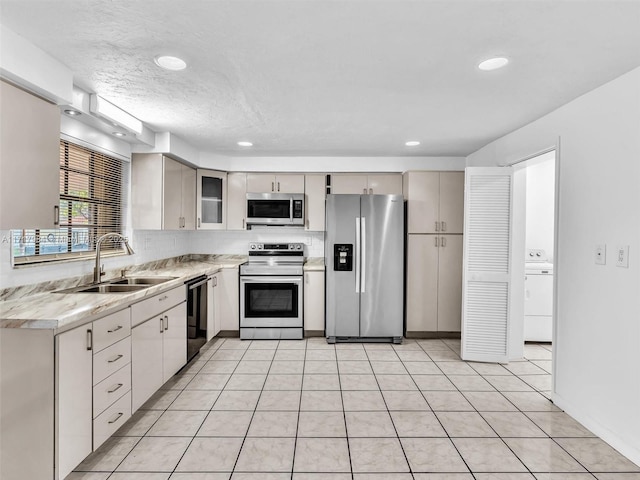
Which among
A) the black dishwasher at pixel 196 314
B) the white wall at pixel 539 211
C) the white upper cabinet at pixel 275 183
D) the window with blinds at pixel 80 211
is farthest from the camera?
the white upper cabinet at pixel 275 183

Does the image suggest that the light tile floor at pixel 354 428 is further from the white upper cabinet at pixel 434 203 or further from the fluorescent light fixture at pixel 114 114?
the fluorescent light fixture at pixel 114 114

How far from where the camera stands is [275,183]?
4.72 meters

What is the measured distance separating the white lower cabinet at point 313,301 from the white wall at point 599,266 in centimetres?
251

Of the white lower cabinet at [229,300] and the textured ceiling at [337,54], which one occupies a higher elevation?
the textured ceiling at [337,54]

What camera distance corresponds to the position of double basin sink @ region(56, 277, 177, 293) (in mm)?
2652

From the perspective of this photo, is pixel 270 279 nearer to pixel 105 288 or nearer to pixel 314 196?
pixel 314 196

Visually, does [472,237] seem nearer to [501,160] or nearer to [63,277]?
[501,160]

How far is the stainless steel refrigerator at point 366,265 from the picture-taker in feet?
14.3

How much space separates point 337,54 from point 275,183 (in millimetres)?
2826

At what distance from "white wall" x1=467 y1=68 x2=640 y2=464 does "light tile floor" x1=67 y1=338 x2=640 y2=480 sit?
0.25 meters

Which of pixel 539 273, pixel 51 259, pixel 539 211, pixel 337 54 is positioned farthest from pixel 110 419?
pixel 539 211

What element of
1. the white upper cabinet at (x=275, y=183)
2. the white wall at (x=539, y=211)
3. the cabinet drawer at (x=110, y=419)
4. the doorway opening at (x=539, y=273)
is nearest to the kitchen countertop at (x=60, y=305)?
the cabinet drawer at (x=110, y=419)

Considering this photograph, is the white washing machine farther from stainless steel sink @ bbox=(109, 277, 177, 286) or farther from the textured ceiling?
stainless steel sink @ bbox=(109, 277, 177, 286)

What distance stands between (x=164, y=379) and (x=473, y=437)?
2.32m
